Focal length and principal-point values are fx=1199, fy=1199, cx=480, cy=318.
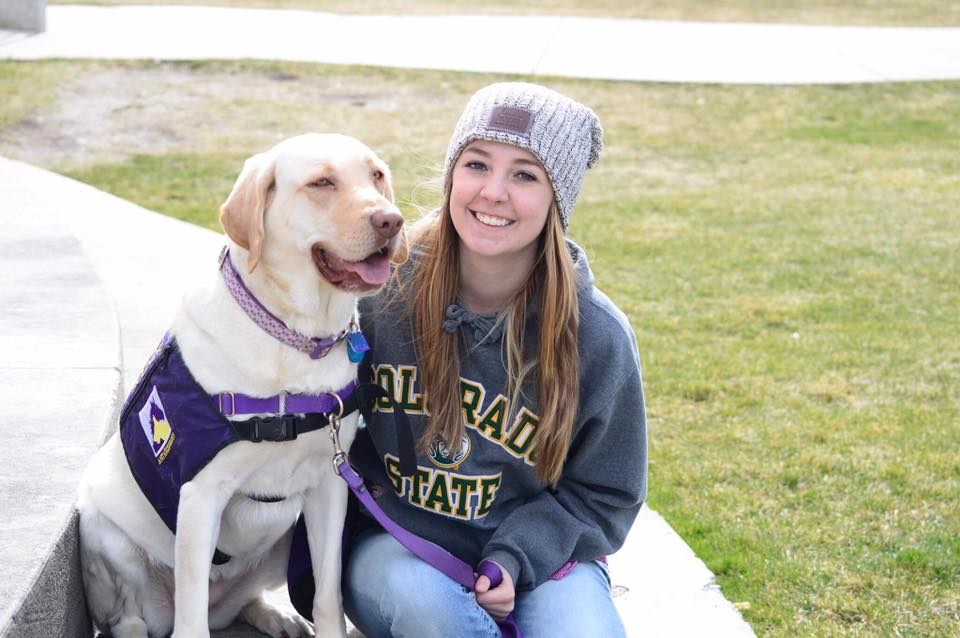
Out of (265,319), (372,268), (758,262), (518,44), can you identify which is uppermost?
(372,268)

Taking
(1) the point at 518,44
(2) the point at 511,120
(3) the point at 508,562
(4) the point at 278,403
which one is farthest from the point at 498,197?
(1) the point at 518,44

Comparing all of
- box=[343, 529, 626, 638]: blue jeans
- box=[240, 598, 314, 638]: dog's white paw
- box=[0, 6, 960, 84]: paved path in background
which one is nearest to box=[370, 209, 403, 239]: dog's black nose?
box=[343, 529, 626, 638]: blue jeans

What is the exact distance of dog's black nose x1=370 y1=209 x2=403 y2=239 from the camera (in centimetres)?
263

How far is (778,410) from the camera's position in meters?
5.40

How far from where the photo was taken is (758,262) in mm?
7555

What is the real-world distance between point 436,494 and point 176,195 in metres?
5.89

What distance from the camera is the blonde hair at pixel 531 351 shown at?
9.84 feet

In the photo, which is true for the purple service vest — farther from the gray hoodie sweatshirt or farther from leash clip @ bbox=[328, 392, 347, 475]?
the gray hoodie sweatshirt

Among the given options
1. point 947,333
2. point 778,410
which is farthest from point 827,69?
point 778,410

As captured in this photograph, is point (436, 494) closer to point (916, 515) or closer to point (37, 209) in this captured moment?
point (916, 515)

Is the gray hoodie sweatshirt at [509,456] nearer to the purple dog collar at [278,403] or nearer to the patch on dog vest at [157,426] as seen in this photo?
the purple dog collar at [278,403]

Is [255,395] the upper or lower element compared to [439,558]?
upper

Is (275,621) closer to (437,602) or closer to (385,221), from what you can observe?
(437,602)

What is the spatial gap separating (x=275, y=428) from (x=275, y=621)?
0.73 meters
